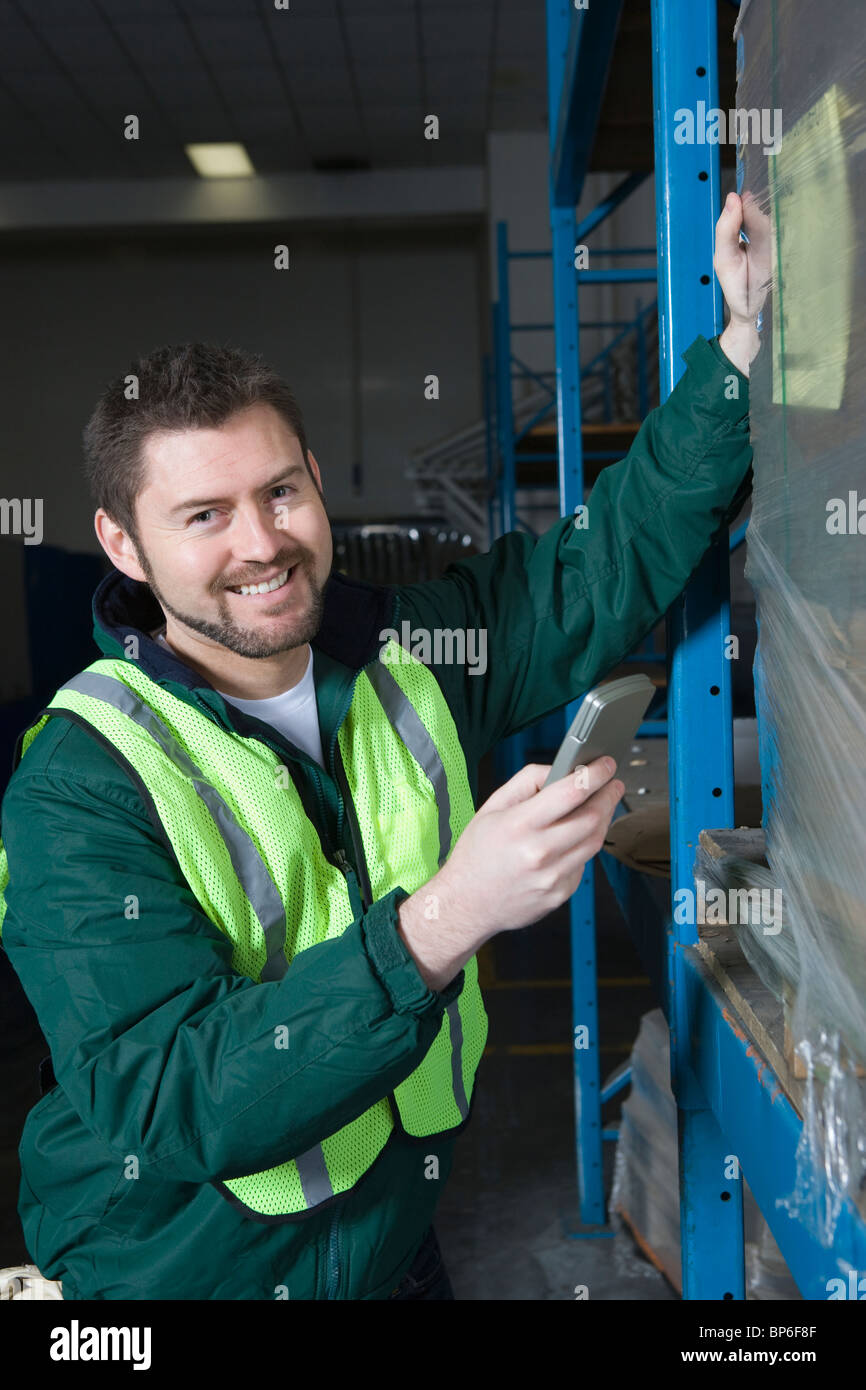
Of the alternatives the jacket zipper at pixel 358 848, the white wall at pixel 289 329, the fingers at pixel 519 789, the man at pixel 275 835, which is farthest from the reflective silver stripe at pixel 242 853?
the white wall at pixel 289 329

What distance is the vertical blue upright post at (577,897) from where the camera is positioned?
3.61 m

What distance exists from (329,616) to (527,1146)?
301 centimetres

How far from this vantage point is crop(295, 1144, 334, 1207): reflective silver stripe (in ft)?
5.16

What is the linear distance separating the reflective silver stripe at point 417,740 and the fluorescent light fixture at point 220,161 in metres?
12.4

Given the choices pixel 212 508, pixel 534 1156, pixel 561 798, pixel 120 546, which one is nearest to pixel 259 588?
pixel 212 508

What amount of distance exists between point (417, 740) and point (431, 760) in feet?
0.13

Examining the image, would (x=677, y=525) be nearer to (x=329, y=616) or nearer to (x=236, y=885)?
A: (x=329, y=616)

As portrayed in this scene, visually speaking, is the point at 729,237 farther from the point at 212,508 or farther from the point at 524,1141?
the point at 524,1141

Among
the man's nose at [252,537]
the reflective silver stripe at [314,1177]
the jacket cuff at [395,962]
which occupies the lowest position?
the reflective silver stripe at [314,1177]

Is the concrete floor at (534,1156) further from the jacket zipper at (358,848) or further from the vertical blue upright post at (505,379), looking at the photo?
the jacket zipper at (358,848)

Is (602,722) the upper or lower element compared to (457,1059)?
upper

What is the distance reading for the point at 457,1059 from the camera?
1882 millimetres

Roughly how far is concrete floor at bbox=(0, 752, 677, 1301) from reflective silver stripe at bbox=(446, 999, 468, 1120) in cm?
186

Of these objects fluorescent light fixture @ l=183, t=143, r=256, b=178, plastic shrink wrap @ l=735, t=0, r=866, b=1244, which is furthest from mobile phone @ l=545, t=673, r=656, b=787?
fluorescent light fixture @ l=183, t=143, r=256, b=178
